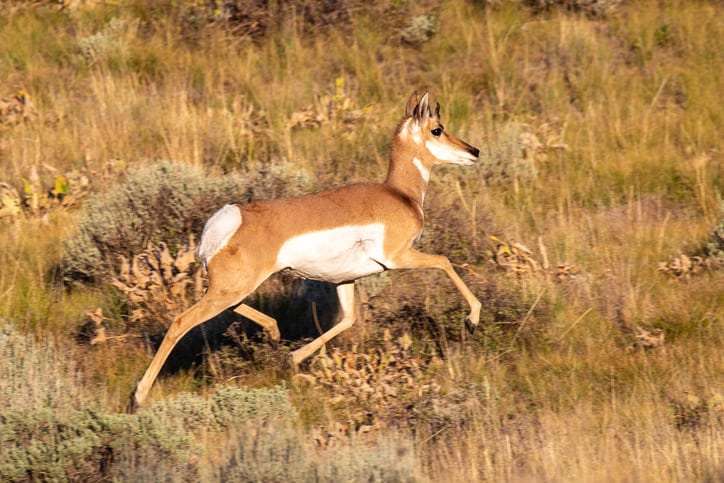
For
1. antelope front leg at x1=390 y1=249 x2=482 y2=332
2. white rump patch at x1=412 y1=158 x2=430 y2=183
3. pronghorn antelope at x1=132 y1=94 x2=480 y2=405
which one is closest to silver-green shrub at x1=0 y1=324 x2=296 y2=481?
pronghorn antelope at x1=132 y1=94 x2=480 y2=405

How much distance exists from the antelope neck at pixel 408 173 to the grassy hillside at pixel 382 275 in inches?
32.1

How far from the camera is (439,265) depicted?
7.59 metres

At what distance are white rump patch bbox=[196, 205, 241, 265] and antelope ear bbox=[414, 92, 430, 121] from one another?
5.01 ft

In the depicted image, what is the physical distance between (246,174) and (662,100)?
14.0 ft

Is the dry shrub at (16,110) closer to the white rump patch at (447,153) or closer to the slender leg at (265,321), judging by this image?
the slender leg at (265,321)

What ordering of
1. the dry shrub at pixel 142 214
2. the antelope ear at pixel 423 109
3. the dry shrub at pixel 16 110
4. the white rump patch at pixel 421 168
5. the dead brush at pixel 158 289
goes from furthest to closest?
the dry shrub at pixel 16 110, the dry shrub at pixel 142 214, the dead brush at pixel 158 289, the white rump patch at pixel 421 168, the antelope ear at pixel 423 109

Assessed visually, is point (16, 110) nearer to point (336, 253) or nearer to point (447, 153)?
point (447, 153)

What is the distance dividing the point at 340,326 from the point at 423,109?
1.46 meters

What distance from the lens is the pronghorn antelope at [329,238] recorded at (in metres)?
6.88

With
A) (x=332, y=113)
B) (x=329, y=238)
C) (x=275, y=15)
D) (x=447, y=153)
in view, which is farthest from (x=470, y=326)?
(x=275, y=15)

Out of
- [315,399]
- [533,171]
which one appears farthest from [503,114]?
[315,399]

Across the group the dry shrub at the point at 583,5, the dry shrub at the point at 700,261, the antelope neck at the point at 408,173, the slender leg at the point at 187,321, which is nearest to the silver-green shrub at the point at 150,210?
the antelope neck at the point at 408,173

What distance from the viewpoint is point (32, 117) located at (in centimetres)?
1079

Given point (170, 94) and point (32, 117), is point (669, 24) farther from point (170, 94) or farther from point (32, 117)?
point (32, 117)
